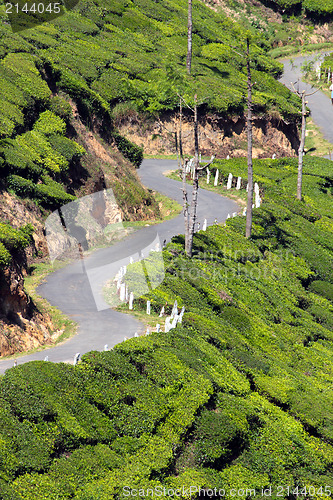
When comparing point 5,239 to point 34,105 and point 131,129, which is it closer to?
point 34,105

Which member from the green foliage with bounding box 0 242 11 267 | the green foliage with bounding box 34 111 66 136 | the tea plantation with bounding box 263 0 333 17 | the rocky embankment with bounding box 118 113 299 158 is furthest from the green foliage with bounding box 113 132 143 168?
the tea plantation with bounding box 263 0 333 17

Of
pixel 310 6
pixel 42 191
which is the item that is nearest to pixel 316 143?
pixel 310 6

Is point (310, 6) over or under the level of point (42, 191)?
over

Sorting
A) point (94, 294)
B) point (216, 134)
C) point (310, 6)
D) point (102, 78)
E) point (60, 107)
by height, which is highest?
point (310, 6)

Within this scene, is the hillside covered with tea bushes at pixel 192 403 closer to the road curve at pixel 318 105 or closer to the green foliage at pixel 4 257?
the green foliage at pixel 4 257

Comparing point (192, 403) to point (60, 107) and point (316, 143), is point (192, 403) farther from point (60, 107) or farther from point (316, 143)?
point (316, 143)
